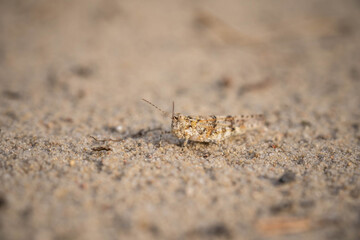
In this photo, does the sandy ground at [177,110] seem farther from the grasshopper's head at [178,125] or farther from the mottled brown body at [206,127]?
the grasshopper's head at [178,125]

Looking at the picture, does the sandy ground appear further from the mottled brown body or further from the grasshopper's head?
the grasshopper's head

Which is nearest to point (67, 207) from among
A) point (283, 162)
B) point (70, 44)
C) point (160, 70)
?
point (283, 162)

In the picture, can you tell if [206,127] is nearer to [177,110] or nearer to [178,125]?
[178,125]

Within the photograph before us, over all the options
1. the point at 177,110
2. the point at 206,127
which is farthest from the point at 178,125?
the point at 177,110

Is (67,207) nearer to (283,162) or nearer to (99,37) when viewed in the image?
(283,162)

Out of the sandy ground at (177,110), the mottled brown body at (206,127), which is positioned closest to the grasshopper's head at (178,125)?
the mottled brown body at (206,127)

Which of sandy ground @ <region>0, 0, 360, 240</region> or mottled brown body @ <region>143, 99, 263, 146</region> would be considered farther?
mottled brown body @ <region>143, 99, 263, 146</region>

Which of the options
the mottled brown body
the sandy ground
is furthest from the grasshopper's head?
the sandy ground
